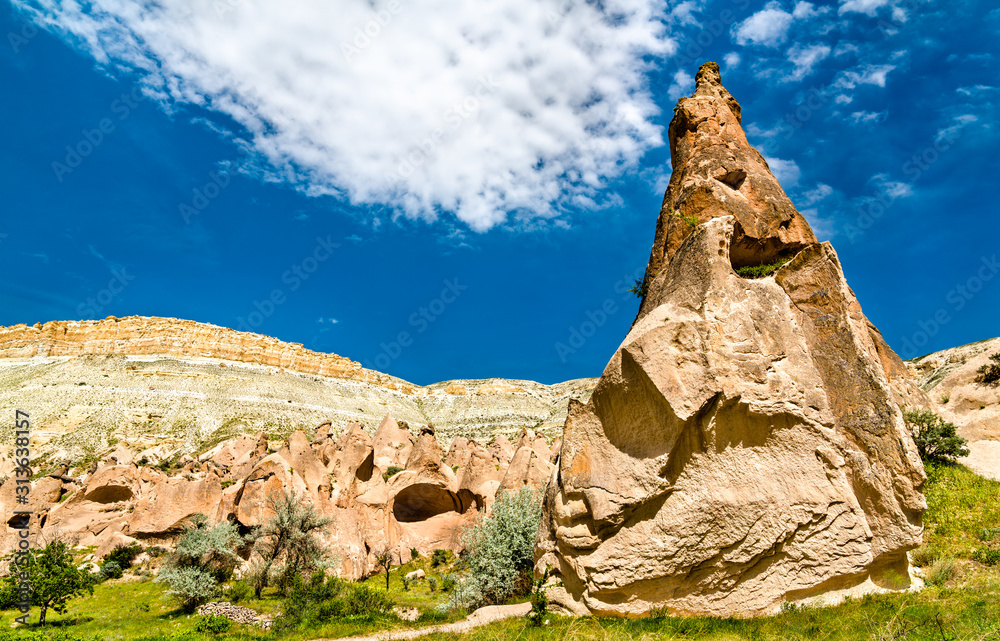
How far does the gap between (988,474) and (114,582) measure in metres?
Result: 33.2

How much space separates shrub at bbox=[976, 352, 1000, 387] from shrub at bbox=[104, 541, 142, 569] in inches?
1505

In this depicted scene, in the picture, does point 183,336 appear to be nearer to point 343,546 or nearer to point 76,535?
point 76,535

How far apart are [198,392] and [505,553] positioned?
264 ft

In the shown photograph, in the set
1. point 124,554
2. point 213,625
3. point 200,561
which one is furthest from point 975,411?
point 124,554

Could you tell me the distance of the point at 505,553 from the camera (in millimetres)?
15719

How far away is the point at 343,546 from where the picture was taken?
20.9 meters

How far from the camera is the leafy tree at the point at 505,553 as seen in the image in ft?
49.5

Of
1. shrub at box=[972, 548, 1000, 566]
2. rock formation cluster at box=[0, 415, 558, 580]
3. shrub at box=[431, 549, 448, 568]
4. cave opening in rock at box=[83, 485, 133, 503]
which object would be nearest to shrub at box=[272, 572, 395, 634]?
rock formation cluster at box=[0, 415, 558, 580]

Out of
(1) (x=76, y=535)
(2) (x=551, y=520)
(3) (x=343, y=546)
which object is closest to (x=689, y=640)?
(2) (x=551, y=520)

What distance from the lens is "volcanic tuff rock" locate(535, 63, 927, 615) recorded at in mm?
9117

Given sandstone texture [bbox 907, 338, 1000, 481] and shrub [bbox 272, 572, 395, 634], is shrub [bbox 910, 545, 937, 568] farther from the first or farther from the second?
shrub [bbox 272, 572, 395, 634]

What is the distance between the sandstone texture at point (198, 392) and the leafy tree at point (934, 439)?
Answer: 4791cm

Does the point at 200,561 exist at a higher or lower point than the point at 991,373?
lower

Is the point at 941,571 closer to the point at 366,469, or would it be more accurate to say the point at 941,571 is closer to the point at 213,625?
the point at 213,625
